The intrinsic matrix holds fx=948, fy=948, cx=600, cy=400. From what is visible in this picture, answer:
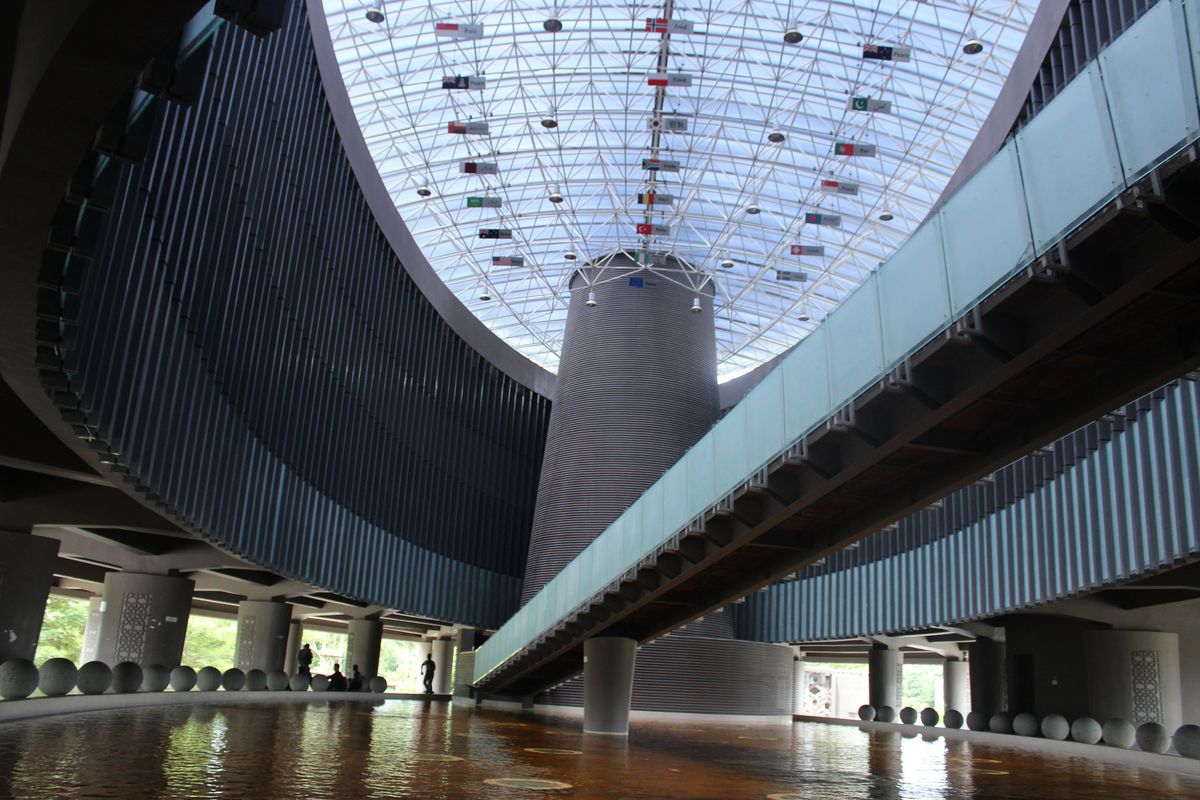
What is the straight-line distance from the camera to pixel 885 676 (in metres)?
42.6

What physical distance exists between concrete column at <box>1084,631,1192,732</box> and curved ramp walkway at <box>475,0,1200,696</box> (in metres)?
13.1

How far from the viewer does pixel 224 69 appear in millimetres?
19312

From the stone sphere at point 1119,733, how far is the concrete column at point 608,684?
11.6 m

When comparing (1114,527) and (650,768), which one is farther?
(1114,527)

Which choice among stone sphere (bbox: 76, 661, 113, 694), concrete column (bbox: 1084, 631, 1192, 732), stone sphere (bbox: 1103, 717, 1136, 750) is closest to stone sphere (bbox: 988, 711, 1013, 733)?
concrete column (bbox: 1084, 631, 1192, 732)

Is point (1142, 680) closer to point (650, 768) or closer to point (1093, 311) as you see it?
point (650, 768)

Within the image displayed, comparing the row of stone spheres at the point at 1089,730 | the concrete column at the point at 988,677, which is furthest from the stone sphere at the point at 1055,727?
the concrete column at the point at 988,677

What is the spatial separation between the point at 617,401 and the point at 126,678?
2432 centimetres

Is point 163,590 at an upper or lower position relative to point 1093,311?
lower

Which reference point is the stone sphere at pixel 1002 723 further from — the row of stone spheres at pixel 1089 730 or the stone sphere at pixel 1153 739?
the stone sphere at pixel 1153 739

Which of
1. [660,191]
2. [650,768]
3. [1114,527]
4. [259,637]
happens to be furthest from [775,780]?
[660,191]

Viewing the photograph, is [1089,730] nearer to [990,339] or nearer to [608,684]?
[608,684]

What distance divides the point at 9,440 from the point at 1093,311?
17552 mm

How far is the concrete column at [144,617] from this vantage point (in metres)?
25.6
